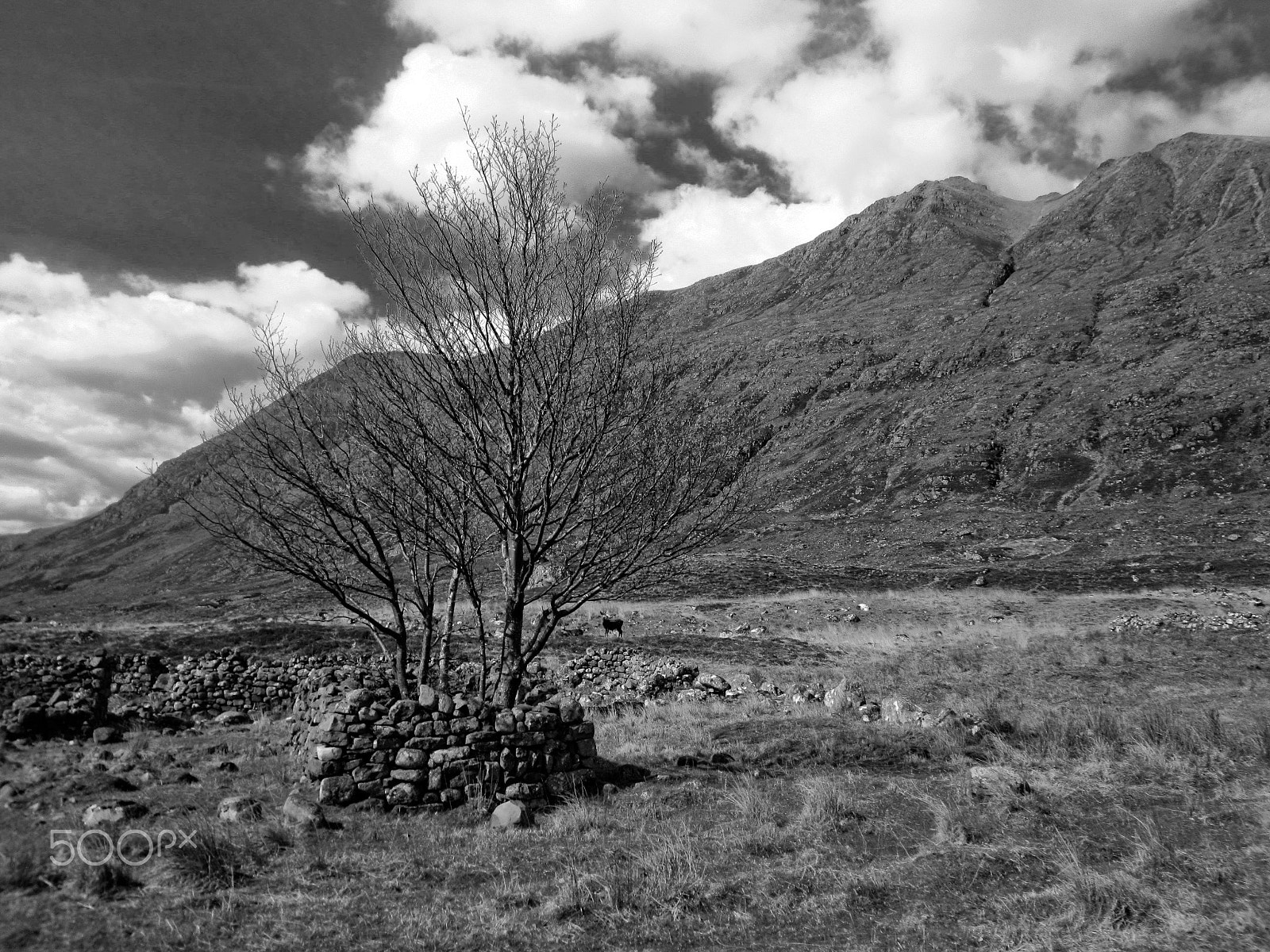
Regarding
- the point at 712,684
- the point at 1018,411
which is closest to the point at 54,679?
the point at 712,684

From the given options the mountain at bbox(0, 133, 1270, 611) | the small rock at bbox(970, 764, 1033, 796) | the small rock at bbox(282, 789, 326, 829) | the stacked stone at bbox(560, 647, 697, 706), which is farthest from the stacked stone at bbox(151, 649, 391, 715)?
the small rock at bbox(970, 764, 1033, 796)

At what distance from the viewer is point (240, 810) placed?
294 inches

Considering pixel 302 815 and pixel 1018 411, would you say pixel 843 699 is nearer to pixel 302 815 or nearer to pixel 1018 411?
pixel 302 815

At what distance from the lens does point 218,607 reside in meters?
37.9

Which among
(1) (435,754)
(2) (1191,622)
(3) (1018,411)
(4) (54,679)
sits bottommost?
(2) (1191,622)

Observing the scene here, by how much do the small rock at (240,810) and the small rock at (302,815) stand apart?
0.87 ft

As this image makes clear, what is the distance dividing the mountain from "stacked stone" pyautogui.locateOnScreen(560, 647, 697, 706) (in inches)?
327

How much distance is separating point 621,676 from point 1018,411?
267 ft

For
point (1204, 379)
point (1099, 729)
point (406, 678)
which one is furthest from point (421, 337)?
point (1204, 379)

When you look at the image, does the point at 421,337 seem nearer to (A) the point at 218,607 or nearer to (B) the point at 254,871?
(B) the point at 254,871

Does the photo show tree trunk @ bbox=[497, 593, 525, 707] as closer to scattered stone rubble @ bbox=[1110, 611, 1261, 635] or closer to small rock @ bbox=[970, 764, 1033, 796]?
small rock @ bbox=[970, 764, 1033, 796]

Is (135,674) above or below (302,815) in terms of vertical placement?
above

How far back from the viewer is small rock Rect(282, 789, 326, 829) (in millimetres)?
7209

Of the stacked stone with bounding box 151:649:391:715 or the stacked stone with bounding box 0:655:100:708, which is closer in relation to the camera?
the stacked stone with bounding box 0:655:100:708
